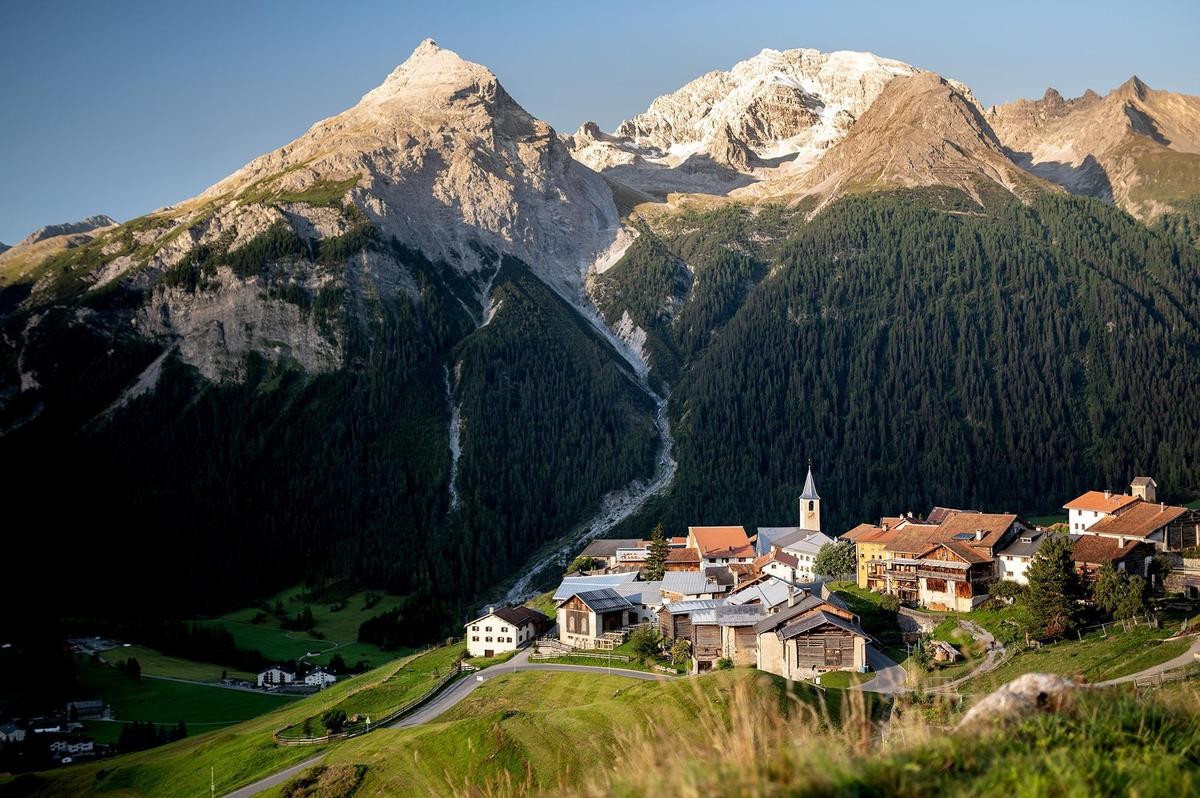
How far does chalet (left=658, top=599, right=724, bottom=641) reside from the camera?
74812mm

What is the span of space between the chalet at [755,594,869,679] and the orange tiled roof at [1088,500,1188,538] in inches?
1091

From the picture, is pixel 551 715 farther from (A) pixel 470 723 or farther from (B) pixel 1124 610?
(B) pixel 1124 610

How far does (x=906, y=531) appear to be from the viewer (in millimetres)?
83875

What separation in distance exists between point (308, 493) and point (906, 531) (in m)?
125

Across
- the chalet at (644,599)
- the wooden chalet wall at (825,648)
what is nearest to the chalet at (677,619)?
the chalet at (644,599)

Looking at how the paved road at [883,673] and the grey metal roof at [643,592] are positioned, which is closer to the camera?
the paved road at [883,673]

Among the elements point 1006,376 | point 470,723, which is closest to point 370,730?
point 470,723

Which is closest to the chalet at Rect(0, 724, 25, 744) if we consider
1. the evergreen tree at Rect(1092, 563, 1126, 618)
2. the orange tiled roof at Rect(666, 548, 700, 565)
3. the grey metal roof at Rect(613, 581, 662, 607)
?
the grey metal roof at Rect(613, 581, 662, 607)

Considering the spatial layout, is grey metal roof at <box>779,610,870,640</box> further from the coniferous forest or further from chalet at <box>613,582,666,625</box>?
the coniferous forest

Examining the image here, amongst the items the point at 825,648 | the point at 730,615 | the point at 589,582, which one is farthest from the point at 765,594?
the point at 589,582

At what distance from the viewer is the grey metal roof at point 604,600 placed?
82.6 metres

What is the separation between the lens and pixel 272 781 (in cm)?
5672

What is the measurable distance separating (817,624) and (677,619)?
14678 millimetres

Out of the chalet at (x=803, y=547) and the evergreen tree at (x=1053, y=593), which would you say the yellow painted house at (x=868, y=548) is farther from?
the evergreen tree at (x=1053, y=593)
